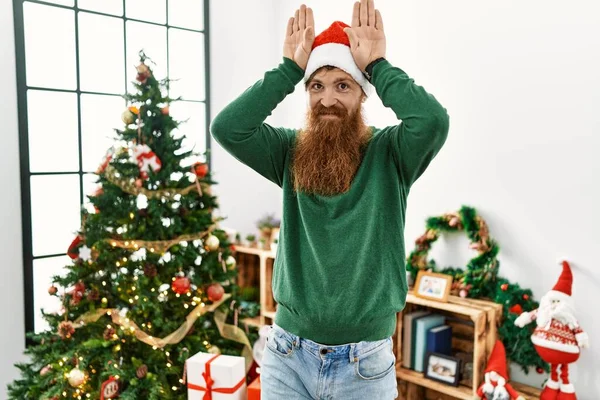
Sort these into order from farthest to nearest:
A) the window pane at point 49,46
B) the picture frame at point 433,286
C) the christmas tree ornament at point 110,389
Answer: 1. the window pane at point 49,46
2. the picture frame at point 433,286
3. the christmas tree ornament at point 110,389

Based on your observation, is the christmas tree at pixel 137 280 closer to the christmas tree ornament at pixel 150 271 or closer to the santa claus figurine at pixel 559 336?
the christmas tree ornament at pixel 150 271

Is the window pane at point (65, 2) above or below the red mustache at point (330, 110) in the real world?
above

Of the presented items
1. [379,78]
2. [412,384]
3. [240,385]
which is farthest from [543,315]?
[379,78]

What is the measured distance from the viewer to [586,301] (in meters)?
2.29

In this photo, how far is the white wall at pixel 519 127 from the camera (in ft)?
7.43

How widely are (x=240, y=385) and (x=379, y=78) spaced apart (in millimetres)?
1336

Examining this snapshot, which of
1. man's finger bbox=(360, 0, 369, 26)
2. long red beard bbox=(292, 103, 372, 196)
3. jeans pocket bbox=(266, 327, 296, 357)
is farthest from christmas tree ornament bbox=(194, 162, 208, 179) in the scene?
man's finger bbox=(360, 0, 369, 26)

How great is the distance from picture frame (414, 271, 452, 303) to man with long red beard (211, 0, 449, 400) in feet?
4.30

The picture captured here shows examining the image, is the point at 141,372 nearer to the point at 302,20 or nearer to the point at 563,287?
the point at 302,20

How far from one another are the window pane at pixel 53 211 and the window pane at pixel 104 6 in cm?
95

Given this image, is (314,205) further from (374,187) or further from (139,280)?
(139,280)

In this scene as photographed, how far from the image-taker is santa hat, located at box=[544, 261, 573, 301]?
217 cm

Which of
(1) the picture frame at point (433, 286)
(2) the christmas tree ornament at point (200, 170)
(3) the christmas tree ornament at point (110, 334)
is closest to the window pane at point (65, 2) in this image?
(2) the christmas tree ornament at point (200, 170)

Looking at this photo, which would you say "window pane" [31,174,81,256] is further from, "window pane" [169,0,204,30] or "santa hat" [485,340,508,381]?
"santa hat" [485,340,508,381]
